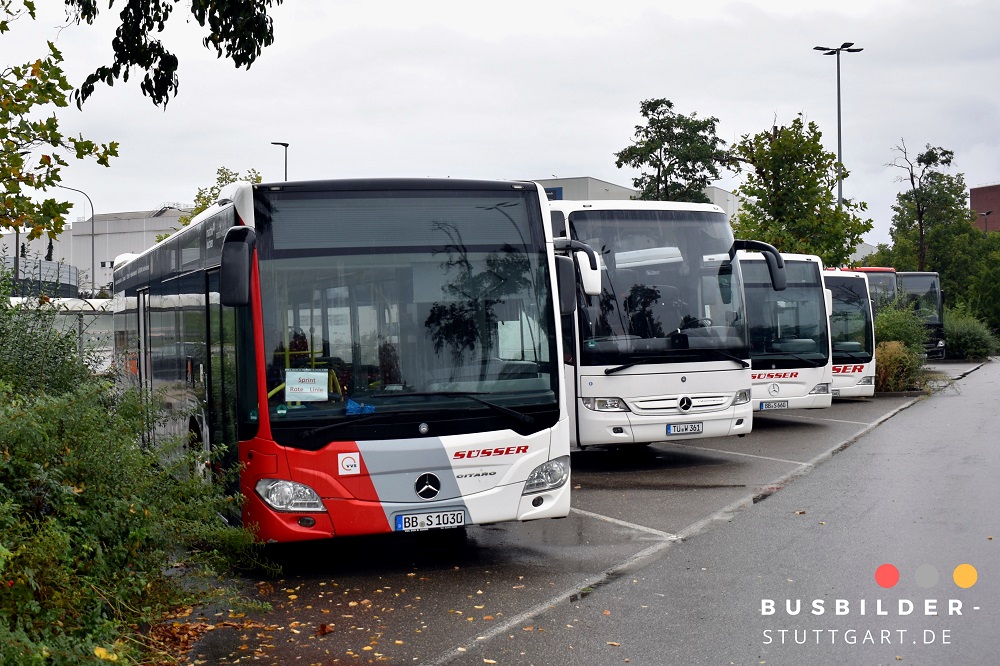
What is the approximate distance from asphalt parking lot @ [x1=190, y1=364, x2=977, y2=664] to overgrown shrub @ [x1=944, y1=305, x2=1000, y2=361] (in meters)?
36.3

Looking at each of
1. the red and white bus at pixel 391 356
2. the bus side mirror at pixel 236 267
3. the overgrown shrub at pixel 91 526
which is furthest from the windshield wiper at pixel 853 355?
the overgrown shrub at pixel 91 526

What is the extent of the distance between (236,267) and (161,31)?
1.57 m

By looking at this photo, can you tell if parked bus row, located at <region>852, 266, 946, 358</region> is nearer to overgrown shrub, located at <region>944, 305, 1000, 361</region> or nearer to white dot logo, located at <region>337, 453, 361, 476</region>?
overgrown shrub, located at <region>944, 305, 1000, 361</region>

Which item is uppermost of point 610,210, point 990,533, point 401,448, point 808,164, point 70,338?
point 808,164

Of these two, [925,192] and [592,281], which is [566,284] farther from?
[925,192]

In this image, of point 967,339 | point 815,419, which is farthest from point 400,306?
point 967,339

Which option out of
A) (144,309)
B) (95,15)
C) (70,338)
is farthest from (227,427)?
(144,309)

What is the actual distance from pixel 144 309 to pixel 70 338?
3679mm

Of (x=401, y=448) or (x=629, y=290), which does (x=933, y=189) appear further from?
(x=401, y=448)

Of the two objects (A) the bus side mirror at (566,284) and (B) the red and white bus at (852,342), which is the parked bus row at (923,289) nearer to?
(B) the red and white bus at (852,342)

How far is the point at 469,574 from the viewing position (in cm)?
798

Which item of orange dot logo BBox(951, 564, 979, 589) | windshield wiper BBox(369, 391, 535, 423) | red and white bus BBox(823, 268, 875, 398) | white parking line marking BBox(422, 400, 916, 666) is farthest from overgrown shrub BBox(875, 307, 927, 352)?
windshield wiper BBox(369, 391, 535, 423)

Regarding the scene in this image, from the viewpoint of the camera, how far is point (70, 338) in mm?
9484

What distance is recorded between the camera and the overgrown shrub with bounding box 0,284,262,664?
491 cm
